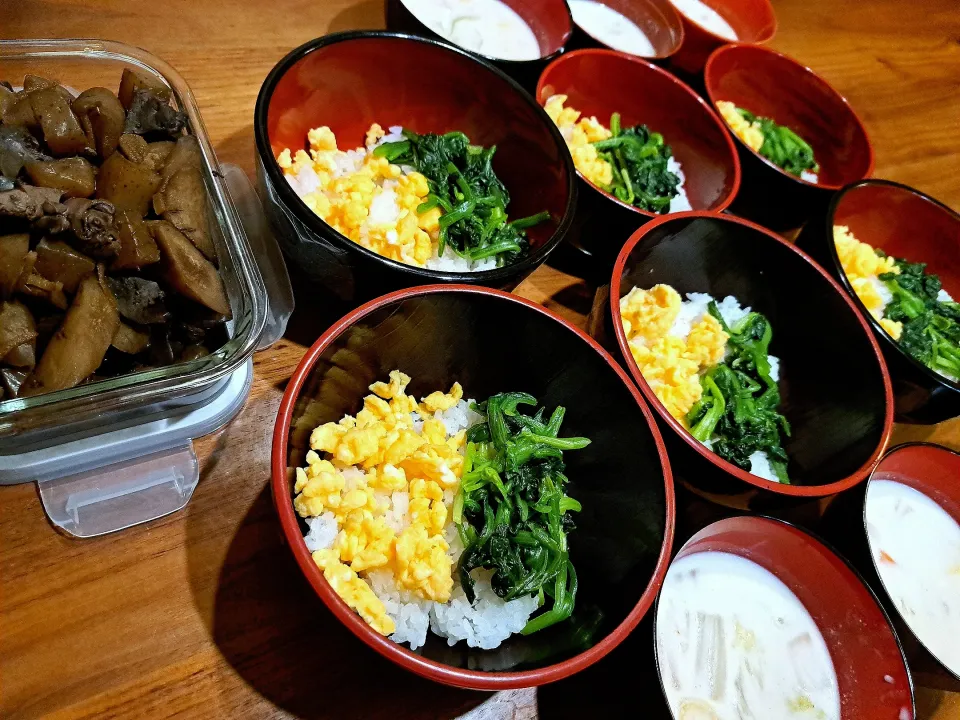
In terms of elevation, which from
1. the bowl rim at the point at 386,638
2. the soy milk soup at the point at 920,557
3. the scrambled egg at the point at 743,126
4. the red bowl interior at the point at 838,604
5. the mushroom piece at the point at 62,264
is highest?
the mushroom piece at the point at 62,264

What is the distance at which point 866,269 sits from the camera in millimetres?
2014

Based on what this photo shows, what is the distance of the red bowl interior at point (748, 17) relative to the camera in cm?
260

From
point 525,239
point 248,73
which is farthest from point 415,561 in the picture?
point 248,73

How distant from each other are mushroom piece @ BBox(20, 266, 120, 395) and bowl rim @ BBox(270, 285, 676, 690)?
0.27 meters

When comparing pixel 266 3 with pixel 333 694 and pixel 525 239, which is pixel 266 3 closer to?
pixel 525 239

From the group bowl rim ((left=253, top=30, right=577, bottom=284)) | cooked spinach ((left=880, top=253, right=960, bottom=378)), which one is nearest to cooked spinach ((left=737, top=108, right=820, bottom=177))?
cooked spinach ((left=880, top=253, right=960, bottom=378))

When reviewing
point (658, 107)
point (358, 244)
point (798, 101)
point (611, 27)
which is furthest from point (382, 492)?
point (798, 101)

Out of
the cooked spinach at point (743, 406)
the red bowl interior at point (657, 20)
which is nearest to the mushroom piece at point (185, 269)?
the cooked spinach at point (743, 406)

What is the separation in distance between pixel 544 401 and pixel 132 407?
0.75 meters

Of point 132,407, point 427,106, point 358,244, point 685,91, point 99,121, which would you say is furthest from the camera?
point 685,91

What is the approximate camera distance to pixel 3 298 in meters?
0.92

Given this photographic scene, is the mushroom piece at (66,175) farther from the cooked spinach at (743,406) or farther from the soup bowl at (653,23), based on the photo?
the soup bowl at (653,23)

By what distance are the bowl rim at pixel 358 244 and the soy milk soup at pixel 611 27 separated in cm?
94

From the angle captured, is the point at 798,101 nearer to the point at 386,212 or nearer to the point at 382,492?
the point at 386,212
